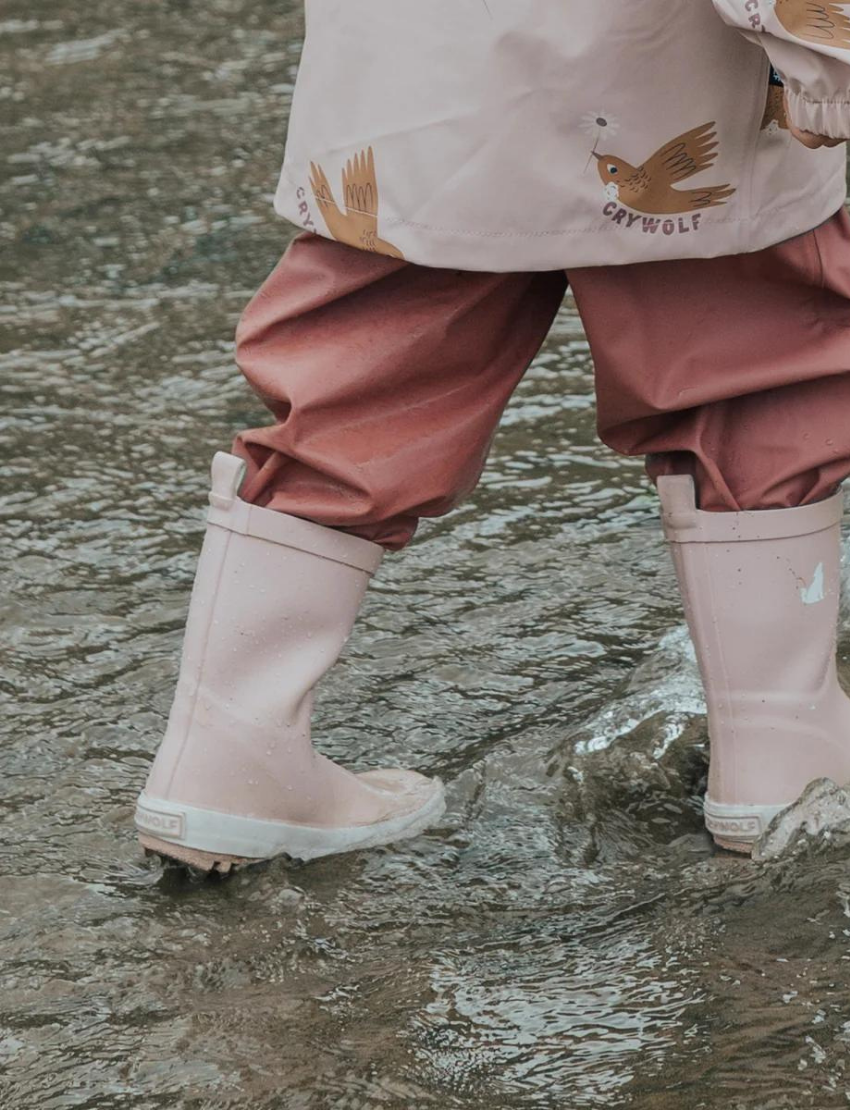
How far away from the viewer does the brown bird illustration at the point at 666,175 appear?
1467mm

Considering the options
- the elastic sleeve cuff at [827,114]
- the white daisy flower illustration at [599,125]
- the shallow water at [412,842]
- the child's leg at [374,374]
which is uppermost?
the elastic sleeve cuff at [827,114]

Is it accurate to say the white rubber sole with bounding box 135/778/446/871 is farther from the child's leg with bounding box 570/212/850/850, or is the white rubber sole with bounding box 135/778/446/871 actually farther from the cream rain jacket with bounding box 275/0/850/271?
the cream rain jacket with bounding box 275/0/850/271

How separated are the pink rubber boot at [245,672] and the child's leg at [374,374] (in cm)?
3

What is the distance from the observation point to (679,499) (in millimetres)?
1645

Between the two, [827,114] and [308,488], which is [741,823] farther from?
[827,114]

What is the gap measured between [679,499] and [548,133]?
0.37 meters

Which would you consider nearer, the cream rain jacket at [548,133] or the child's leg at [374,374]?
the cream rain jacket at [548,133]

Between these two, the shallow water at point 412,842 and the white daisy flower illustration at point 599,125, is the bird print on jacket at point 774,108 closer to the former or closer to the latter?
the white daisy flower illustration at point 599,125

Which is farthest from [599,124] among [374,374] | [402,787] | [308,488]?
[402,787]

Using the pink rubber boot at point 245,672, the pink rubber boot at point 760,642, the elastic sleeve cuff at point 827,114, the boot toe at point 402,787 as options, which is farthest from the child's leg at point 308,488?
the elastic sleeve cuff at point 827,114

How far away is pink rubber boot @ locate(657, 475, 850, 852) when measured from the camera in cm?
164

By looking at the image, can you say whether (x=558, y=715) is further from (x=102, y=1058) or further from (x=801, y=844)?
(x=102, y=1058)

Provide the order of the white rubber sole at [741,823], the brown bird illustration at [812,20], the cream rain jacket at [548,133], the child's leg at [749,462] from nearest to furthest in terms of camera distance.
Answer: the brown bird illustration at [812,20] → the cream rain jacket at [548,133] → the child's leg at [749,462] → the white rubber sole at [741,823]

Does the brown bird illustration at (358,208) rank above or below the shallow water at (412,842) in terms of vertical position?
above
